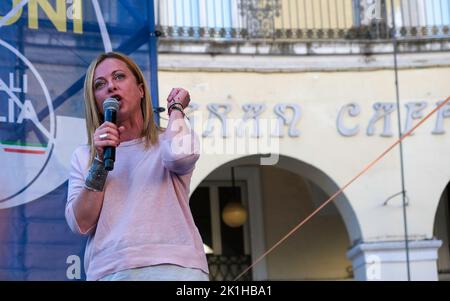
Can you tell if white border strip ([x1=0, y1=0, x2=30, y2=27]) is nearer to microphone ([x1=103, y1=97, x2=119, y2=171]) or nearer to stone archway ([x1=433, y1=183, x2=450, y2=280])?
microphone ([x1=103, y1=97, x2=119, y2=171])

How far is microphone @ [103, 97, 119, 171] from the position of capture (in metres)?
2.11

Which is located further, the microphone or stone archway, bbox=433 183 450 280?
stone archway, bbox=433 183 450 280

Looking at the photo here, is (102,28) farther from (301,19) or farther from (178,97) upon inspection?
(301,19)

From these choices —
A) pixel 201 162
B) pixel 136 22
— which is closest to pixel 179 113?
pixel 136 22

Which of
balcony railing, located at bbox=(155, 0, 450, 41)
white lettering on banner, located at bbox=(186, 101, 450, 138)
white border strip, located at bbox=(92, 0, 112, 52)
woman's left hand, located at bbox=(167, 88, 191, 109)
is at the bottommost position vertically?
woman's left hand, located at bbox=(167, 88, 191, 109)

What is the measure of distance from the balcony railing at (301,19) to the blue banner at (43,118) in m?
4.03

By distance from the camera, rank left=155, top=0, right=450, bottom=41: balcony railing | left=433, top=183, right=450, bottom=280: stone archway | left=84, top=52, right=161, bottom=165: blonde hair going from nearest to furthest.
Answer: left=84, top=52, right=161, bottom=165: blonde hair → left=155, top=0, right=450, bottom=41: balcony railing → left=433, top=183, right=450, bottom=280: stone archway

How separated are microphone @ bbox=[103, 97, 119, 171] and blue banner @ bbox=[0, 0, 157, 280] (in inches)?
56.0

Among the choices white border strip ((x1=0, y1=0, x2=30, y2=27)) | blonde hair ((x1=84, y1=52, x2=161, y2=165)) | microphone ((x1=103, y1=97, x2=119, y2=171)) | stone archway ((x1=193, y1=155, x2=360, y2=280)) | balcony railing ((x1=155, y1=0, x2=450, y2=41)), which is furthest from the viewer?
stone archway ((x1=193, y1=155, x2=360, y2=280))

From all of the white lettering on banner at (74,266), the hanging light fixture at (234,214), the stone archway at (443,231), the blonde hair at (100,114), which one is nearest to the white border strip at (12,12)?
the white lettering on banner at (74,266)

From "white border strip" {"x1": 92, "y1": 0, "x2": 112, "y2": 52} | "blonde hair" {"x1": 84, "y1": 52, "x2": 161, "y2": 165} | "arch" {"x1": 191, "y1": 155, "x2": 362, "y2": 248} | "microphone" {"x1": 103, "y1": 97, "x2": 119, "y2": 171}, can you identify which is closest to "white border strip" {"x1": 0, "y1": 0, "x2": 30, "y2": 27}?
"white border strip" {"x1": 92, "y1": 0, "x2": 112, "y2": 52}

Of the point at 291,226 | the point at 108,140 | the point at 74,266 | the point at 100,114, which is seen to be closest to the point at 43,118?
the point at 74,266

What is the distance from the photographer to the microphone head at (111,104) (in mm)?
2246

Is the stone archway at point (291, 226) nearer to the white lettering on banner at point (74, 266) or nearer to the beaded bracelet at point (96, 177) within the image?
the white lettering on banner at point (74, 266)
